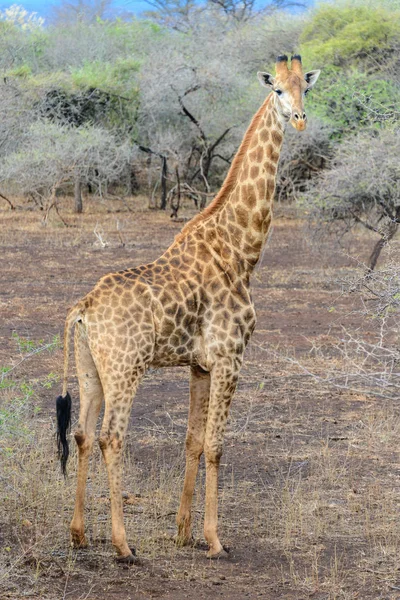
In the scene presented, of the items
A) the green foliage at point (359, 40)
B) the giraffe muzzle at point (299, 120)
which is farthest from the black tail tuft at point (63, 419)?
the green foliage at point (359, 40)

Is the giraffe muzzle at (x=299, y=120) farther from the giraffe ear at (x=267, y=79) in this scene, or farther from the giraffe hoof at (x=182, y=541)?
the giraffe hoof at (x=182, y=541)

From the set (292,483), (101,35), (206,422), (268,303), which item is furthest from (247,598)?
(101,35)

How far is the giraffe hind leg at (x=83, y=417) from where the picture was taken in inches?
183

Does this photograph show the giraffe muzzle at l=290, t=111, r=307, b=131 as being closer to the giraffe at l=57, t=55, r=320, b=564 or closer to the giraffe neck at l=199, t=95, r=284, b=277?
the giraffe at l=57, t=55, r=320, b=564

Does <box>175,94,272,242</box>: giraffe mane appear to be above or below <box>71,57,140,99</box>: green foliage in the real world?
below

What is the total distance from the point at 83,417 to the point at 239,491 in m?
1.33

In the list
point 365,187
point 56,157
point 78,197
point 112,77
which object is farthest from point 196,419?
point 112,77

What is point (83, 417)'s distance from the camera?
15.4ft

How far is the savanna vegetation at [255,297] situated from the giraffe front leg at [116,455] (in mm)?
120

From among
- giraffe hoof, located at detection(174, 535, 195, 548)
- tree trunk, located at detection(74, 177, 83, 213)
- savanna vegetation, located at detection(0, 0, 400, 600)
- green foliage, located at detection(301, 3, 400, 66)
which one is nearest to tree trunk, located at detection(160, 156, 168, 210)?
savanna vegetation, located at detection(0, 0, 400, 600)

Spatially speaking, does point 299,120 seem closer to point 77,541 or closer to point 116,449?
point 116,449

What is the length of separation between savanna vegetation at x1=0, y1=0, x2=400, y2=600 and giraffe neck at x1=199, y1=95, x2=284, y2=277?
76 cm

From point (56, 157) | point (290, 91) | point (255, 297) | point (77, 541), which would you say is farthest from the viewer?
point (56, 157)

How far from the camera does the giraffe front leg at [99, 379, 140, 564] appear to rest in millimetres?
4477
